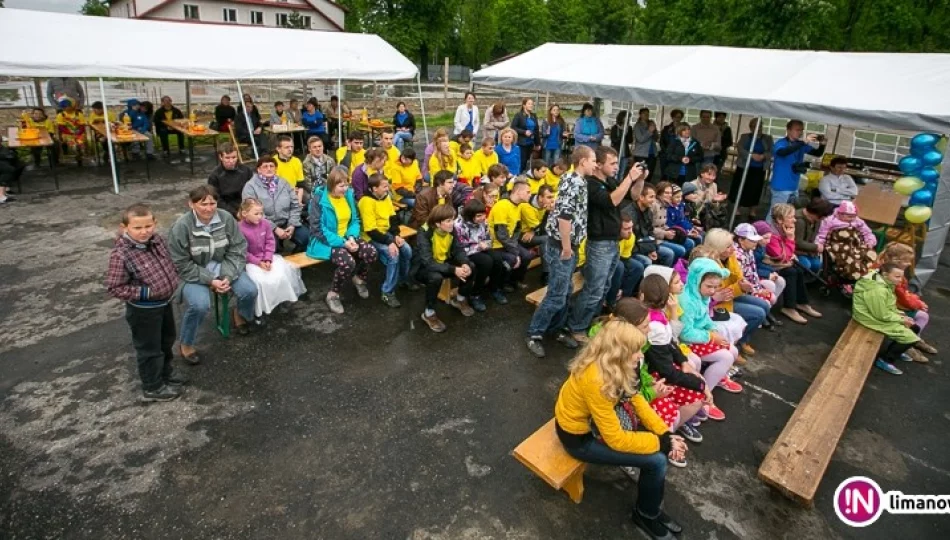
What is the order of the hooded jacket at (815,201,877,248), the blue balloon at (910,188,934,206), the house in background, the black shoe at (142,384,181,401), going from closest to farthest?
the black shoe at (142,384,181,401), the hooded jacket at (815,201,877,248), the blue balloon at (910,188,934,206), the house in background

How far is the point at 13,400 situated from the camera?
418 centimetres

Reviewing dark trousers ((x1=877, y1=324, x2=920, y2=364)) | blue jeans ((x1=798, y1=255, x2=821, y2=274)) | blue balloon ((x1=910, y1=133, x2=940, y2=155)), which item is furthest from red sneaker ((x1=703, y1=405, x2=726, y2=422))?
blue balloon ((x1=910, y1=133, x2=940, y2=155))

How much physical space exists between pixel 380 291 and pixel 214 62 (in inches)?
263

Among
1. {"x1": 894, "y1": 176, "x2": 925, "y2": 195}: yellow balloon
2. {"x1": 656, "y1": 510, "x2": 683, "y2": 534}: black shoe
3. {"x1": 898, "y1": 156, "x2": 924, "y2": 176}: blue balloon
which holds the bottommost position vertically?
{"x1": 656, "y1": 510, "x2": 683, "y2": 534}: black shoe

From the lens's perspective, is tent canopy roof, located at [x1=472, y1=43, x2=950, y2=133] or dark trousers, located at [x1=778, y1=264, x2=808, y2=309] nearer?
dark trousers, located at [x1=778, y1=264, x2=808, y2=309]

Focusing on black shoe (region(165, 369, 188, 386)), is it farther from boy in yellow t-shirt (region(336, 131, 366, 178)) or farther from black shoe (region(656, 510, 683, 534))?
boy in yellow t-shirt (region(336, 131, 366, 178))

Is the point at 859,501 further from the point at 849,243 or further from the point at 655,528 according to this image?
the point at 849,243

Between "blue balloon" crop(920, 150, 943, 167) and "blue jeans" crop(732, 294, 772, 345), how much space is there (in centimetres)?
396

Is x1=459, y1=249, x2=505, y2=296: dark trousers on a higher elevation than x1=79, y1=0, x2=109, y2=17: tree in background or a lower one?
lower

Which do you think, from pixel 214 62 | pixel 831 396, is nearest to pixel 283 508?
pixel 831 396

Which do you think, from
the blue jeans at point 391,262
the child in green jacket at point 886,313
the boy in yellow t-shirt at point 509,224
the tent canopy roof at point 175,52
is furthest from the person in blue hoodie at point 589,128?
the child in green jacket at point 886,313

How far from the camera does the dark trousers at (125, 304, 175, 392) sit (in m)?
3.98

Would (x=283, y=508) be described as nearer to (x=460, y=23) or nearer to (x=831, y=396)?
(x=831, y=396)

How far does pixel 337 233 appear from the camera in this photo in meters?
5.82
